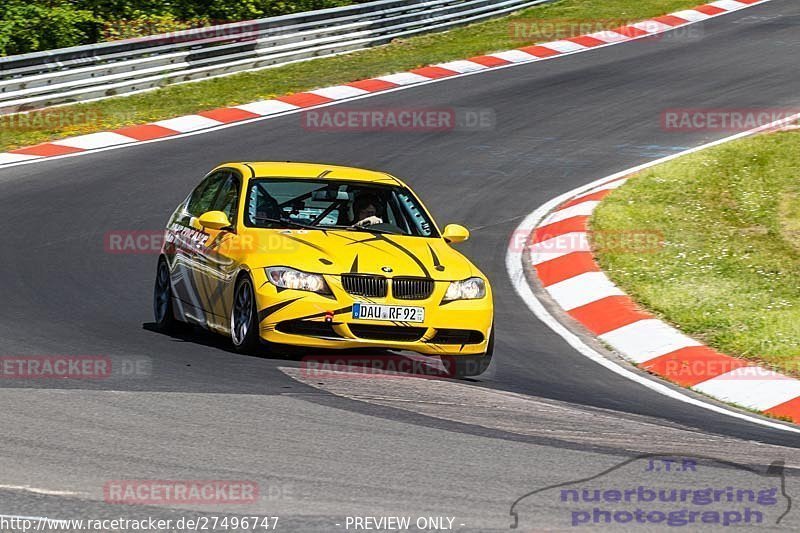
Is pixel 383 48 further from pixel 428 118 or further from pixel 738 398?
pixel 738 398

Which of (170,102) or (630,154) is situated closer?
(630,154)

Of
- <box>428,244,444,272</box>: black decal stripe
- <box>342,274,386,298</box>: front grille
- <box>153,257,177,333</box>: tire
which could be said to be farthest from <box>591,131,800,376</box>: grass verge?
<box>153,257,177,333</box>: tire

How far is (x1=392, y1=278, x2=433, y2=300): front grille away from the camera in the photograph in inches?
382

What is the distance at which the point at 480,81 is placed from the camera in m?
23.5

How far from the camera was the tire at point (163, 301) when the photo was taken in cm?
1123

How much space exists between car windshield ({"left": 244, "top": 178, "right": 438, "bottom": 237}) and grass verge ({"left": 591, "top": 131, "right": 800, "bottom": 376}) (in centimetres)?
260

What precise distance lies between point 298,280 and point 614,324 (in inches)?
139

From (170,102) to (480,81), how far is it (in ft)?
17.3

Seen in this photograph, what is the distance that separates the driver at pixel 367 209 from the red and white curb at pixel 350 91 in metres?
8.30

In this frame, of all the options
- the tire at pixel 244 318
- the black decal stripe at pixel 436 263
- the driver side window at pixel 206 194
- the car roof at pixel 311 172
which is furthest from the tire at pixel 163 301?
the black decal stripe at pixel 436 263

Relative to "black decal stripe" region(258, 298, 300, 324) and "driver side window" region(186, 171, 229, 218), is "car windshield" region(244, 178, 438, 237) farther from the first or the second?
"black decal stripe" region(258, 298, 300, 324)

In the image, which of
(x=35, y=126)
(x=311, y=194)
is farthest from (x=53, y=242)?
(x=35, y=126)

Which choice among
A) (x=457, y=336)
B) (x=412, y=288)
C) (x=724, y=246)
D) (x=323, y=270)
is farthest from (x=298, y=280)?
(x=724, y=246)

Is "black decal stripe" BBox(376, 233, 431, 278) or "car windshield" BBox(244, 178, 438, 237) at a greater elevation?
"car windshield" BBox(244, 178, 438, 237)
